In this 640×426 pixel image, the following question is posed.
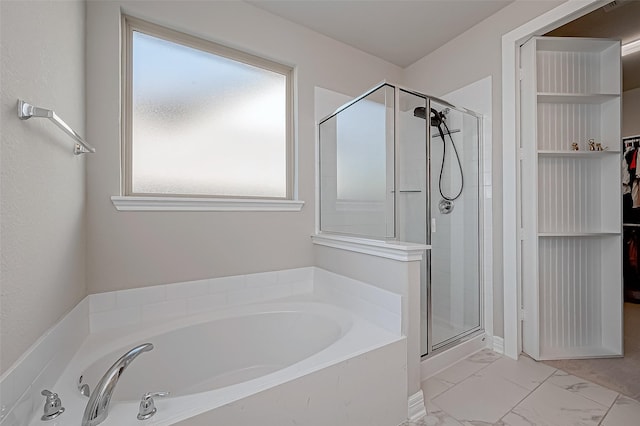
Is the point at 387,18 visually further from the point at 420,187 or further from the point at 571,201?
the point at 571,201

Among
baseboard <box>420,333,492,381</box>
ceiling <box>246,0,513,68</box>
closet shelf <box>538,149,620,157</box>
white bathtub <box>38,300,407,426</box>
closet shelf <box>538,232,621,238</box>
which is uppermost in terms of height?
ceiling <box>246,0,513,68</box>

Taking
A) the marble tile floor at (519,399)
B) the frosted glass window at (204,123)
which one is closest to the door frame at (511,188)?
the marble tile floor at (519,399)

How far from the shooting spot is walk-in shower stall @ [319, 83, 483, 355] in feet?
5.61

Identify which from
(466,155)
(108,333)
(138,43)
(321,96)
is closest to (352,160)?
(321,96)

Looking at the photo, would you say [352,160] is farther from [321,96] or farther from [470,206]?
[470,206]

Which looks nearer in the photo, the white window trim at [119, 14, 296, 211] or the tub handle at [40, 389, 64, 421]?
the tub handle at [40, 389, 64, 421]

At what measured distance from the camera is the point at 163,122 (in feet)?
5.65

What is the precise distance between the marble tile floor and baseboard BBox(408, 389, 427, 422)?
0.02 m

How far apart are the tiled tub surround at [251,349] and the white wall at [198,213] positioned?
10 cm

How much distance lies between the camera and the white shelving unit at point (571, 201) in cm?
193

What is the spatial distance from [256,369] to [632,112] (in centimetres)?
504

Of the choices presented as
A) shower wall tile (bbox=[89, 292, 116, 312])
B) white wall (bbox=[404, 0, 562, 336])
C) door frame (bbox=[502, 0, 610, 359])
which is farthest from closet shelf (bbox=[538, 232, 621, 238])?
shower wall tile (bbox=[89, 292, 116, 312])

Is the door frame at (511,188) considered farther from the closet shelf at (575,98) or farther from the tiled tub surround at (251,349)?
the tiled tub surround at (251,349)

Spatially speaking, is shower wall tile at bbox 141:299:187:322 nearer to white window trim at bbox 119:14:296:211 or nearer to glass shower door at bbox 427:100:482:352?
white window trim at bbox 119:14:296:211
